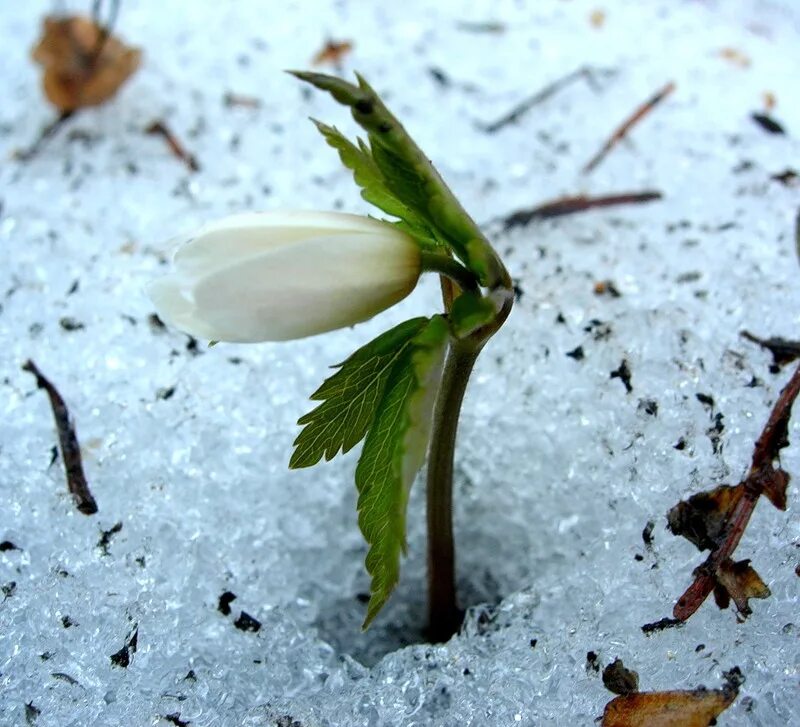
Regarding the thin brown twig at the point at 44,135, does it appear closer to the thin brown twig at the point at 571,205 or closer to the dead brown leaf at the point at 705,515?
the thin brown twig at the point at 571,205

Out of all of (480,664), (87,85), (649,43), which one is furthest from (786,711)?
(87,85)

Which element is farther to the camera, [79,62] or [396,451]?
[79,62]

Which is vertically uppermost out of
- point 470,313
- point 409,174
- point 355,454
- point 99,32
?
point 409,174

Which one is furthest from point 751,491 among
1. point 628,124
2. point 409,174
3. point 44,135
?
point 44,135

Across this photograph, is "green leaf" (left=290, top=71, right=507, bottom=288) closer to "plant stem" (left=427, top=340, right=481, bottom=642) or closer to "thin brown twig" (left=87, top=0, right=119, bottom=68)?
"plant stem" (left=427, top=340, right=481, bottom=642)

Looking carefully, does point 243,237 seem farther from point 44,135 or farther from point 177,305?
point 44,135

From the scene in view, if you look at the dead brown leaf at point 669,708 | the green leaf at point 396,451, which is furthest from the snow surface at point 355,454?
the green leaf at point 396,451

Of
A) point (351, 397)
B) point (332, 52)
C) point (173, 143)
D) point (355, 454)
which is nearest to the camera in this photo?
point (351, 397)
